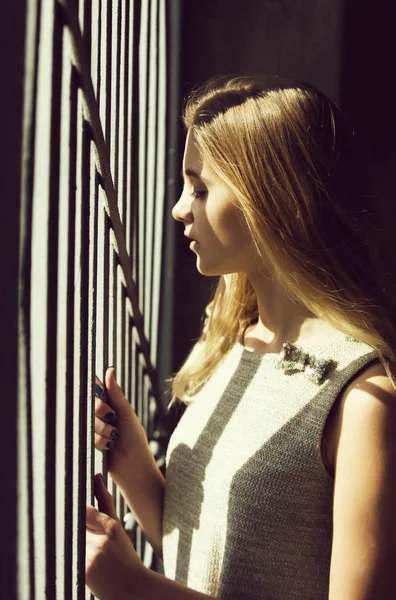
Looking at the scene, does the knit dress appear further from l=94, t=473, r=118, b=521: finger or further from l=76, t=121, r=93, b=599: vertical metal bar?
l=76, t=121, r=93, b=599: vertical metal bar

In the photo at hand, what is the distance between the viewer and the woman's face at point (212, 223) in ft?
4.50

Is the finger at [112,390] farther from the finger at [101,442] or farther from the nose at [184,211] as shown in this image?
the nose at [184,211]

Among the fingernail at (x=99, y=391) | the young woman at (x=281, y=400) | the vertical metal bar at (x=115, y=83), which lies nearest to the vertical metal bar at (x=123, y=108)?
the vertical metal bar at (x=115, y=83)

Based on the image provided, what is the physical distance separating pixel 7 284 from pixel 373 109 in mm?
1836

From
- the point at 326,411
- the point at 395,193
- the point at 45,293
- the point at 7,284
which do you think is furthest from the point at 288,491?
the point at 395,193

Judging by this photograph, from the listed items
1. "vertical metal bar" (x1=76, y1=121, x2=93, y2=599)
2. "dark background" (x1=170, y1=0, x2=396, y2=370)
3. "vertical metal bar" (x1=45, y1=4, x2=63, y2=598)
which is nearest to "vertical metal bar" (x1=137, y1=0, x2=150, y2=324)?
"dark background" (x1=170, y1=0, x2=396, y2=370)

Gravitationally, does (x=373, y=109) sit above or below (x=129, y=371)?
above

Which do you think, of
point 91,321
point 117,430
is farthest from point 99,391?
point 91,321

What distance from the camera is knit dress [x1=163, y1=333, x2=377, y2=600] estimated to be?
126 centimetres

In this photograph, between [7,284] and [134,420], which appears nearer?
[7,284]

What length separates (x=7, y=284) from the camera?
71 cm

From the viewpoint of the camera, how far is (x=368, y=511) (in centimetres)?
112

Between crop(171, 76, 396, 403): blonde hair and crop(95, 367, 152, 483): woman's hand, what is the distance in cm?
41

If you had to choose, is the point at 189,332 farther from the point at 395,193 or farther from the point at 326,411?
the point at 326,411
